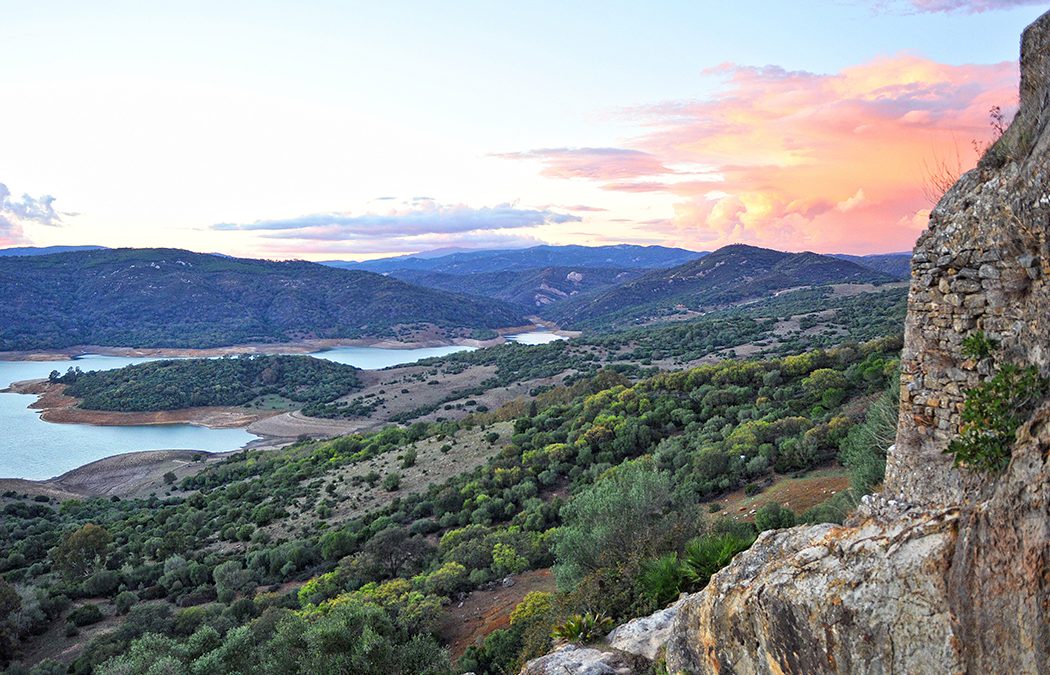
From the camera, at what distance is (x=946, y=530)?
3.34 metres

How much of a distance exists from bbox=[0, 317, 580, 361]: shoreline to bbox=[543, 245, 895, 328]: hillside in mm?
17371

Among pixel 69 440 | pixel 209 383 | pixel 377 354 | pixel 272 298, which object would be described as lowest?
pixel 69 440

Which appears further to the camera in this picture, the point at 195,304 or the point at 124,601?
the point at 195,304

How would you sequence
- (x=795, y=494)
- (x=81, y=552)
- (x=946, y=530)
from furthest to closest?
(x=81, y=552)
(x=795, y=494)
(x=946, y=530)

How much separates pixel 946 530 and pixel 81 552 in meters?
26.2

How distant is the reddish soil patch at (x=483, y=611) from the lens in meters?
11.7

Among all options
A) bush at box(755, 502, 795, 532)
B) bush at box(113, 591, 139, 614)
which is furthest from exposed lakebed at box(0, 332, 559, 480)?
bush at box(755, 502, 795, 532)

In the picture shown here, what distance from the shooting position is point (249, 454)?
4434 cm

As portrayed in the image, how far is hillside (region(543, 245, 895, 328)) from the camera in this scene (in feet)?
393

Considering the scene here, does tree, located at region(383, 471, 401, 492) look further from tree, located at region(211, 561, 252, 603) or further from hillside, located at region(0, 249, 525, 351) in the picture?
hillside, located at region(0, 249, 525, 351)

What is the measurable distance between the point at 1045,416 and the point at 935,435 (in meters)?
1.21

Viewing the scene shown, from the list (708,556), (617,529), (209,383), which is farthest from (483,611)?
(209,383)

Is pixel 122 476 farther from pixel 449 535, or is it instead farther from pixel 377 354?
pixel 377 354

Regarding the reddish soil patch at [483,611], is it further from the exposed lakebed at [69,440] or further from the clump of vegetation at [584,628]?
the exposed lakebed at [69,440]
